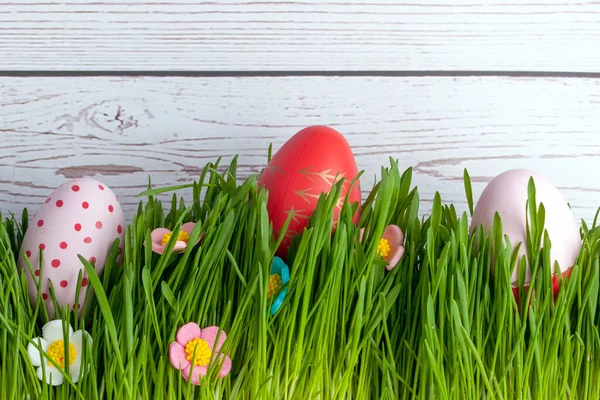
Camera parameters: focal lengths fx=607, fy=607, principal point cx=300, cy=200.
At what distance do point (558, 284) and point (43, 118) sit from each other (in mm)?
573

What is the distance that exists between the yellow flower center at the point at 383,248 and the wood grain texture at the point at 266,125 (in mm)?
189

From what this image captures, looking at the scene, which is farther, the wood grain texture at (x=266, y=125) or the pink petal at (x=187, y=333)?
the wood grain texture at (x=266, y=125)

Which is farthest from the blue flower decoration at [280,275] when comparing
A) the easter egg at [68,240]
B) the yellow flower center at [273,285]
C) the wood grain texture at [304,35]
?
the wood grain texture at [304,35]

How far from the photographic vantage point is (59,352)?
0.47 metres

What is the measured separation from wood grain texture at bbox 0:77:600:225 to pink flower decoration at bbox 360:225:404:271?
17 cm

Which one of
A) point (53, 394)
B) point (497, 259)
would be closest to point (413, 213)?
point (497, 259)

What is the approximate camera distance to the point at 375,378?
0.51 metres

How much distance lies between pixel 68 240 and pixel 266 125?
0.28 meters

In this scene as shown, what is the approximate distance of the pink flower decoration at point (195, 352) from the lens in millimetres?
468

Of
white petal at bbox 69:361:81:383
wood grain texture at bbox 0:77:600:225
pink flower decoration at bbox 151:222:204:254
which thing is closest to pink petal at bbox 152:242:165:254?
pink flower decoration at bbox 151:222:204:254

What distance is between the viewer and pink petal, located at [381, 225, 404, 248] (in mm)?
526

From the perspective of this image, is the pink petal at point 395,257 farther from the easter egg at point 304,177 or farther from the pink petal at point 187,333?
the pink petal at point 187,333

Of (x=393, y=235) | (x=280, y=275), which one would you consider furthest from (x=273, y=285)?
(x=393, y=235)

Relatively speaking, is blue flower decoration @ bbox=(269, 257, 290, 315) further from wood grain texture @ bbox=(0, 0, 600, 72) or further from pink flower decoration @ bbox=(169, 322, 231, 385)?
wood grain texture @ bbox=(0, 0, 600, 72)
